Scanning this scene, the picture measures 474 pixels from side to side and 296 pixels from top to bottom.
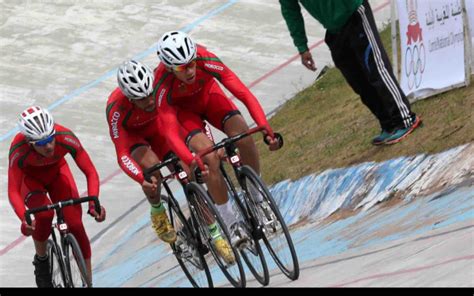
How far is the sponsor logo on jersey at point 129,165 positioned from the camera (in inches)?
349

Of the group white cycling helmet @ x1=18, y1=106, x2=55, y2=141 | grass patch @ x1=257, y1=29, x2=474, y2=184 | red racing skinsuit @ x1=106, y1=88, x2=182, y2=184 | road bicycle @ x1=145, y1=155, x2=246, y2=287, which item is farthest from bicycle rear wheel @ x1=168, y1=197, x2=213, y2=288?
grass patch @ x1=257, y1=29, x2=474, y2=184

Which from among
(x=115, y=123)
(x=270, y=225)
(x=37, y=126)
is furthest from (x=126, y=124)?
(x=270, y=225)

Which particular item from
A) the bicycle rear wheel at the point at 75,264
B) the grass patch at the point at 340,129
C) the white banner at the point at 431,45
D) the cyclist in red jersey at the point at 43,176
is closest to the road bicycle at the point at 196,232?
the cyclist in red jersey at the point at 43,176

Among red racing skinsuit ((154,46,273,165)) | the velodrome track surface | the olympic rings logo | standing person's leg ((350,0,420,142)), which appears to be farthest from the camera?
the olympic rings logo

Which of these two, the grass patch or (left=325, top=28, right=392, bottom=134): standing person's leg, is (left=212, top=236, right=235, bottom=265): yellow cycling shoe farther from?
(left=325, top=28, right=392, bottom=134): standing person's leg

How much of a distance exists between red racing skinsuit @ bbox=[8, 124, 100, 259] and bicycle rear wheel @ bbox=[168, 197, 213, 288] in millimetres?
672

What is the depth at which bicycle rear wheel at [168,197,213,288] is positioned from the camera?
8734mm

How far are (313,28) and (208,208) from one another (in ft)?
A: 32.8

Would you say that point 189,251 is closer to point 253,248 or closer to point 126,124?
point 253,248

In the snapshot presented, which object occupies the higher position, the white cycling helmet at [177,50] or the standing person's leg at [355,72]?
the white cycling helmet at [177,50]

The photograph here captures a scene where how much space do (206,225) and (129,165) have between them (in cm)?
90

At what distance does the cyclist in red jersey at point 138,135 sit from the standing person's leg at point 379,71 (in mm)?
1918

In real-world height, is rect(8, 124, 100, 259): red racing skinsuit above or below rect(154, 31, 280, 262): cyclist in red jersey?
below

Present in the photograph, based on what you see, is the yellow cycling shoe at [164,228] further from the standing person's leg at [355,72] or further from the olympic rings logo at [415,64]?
the olympic rings logo at [415,64]
